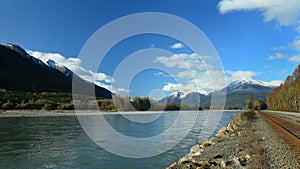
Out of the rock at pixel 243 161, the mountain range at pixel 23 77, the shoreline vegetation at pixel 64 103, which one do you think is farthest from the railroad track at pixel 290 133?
the mountain range at pixel 23 77

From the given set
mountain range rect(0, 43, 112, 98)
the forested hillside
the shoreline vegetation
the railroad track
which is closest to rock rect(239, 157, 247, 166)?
the railroad track

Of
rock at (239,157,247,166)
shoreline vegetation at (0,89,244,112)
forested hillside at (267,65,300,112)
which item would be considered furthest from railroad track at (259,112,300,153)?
shoreline vegetation at (0,89,244,112)

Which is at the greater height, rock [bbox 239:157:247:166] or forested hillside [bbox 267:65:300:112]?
forested hillside [bbox 267:65:300:112]

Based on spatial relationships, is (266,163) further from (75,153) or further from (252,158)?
(75,153)

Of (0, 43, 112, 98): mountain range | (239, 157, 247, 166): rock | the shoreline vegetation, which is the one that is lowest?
(239, 157, 247, 166): rock

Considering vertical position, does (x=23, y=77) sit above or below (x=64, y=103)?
above

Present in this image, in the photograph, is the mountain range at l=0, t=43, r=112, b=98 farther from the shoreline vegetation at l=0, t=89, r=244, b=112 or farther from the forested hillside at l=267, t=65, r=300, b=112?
the forested hillside at l=267, t=65, r=300, b=112

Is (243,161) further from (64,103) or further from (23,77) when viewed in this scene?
(23,77)

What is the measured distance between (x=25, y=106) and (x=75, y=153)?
84977 mm

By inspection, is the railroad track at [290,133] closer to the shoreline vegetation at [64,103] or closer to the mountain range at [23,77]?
the shoreline vegetation at [64,103]

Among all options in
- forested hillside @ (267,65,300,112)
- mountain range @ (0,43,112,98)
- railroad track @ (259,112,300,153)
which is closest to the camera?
railroad track @ (259,112,300,153)

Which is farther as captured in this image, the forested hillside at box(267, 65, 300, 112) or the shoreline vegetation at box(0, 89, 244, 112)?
the shoreline vegetation at box(0, 89, 244, 112)

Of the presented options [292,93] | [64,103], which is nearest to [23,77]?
[64,103]

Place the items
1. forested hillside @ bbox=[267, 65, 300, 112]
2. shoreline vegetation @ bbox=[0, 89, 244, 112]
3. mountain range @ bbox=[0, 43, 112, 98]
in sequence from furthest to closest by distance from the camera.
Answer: mountain range @ bbox=[0, 43, 112, 98]
shoreline vegetation @ bbox=[0, 89, 244, 112]
forested hillside @ bbox=[267, 65, 300, 112]
